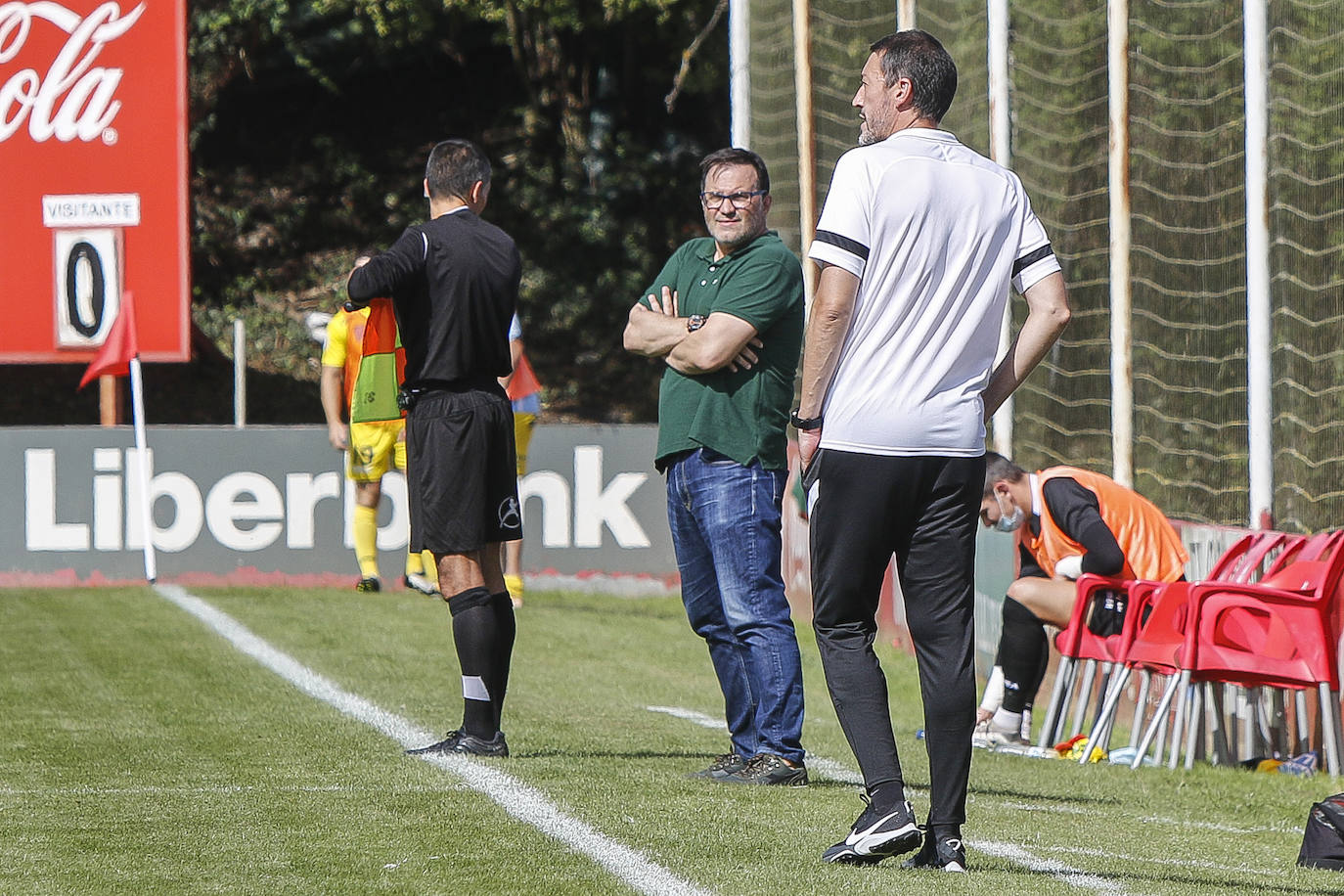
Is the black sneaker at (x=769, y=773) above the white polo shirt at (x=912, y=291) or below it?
below

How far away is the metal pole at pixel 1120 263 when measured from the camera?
33.0 feet

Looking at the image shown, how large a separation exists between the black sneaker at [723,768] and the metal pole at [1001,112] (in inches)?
206

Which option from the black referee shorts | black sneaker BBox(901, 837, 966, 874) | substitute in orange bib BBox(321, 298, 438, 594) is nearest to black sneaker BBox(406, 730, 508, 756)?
the black referee shorts

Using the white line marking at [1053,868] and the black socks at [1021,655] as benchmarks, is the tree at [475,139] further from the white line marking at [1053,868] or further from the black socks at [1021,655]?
the white line marking at [1053,868]

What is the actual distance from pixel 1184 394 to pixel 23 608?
6426mm

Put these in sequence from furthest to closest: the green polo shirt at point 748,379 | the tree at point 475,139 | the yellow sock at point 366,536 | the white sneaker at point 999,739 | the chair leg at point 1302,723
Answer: the tree at point 475,139 < the yellow sock at point 366,536 < the white sneaker at point 999,739 < the chair leg at point 1302,723 < the green polo shirt at point 748,379

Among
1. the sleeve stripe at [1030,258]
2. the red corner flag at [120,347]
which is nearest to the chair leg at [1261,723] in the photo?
the sleeve stripe at [1030,258]

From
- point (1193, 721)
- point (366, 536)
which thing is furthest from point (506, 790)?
point (366, 536)

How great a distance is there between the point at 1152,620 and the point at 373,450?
5.95 metres

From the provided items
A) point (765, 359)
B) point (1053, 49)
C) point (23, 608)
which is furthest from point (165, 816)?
point (1053, 49)

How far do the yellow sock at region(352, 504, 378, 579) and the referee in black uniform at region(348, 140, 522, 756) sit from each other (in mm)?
6292

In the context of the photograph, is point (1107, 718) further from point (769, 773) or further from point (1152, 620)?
point (769, 773)

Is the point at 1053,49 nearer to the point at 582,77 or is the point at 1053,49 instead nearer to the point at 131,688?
the point at 131,688

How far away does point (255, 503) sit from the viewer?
1332cm
